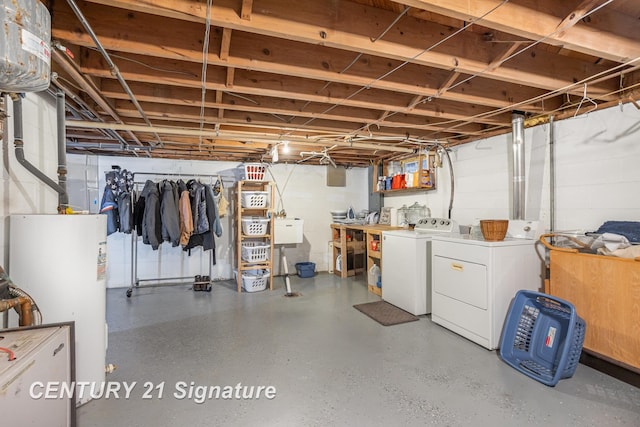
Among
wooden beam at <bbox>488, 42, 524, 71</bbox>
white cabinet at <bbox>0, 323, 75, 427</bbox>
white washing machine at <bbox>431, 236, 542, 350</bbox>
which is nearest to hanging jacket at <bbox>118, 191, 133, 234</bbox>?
white cabinet at <bbox>0, 323, 75, 427</bbox>

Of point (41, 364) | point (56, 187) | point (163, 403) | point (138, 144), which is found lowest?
point (163, 403)

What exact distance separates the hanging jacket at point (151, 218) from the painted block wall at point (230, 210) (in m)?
0.91

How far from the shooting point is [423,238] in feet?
11.6

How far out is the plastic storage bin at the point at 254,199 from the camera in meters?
4.61

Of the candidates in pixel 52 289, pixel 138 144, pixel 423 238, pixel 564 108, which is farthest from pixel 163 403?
pixel 564 108

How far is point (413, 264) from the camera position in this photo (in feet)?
11.5

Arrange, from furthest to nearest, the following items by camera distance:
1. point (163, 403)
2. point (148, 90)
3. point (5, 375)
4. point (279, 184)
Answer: point (279, 184), point (148, 90), point (163, 403), point (5, 375)

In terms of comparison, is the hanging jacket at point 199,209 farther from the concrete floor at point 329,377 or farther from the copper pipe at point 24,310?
the copper pipe at point 24,310

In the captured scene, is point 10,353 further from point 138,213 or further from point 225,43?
point 138,213

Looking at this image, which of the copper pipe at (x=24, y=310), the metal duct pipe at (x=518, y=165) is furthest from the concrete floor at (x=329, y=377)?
the metal duct pipe at (x=518, y=165)

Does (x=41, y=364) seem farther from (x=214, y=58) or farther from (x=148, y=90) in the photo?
(x=148, y=90)

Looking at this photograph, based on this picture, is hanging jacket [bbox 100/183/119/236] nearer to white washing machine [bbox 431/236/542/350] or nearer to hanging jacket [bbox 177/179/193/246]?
hanging jacket [bbox 177/179/193/246]

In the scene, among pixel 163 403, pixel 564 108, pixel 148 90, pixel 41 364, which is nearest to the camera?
pixel 41 364

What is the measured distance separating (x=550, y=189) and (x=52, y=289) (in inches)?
A: 162
